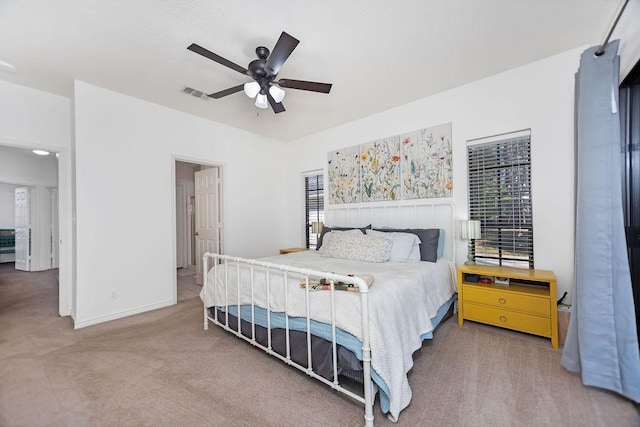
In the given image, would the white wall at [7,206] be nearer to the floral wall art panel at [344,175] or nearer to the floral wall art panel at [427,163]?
the floral wall art panel at [344,175]

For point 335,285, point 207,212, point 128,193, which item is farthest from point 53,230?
point 335,285

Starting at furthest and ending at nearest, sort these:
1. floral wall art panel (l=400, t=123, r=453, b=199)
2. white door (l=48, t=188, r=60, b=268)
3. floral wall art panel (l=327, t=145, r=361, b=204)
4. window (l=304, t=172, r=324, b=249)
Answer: white door (l=48, t=188, r=60, b=268), window (l=304, t=172, r=324, b=249), floral wall art panel (l=327, t=145, r=361, b=204), floral wall art panel (l=400, t=123, r=453, b=199)

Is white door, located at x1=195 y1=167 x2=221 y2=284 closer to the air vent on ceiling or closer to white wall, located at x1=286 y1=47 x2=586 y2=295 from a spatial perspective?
the air vent on ceiling

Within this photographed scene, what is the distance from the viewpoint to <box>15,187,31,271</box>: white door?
614 cm

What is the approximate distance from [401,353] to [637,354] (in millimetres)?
1407

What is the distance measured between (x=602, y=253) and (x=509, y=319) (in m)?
1.07

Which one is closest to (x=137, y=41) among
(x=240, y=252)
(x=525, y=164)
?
(x=240, y=252)

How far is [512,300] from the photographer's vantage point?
8.21ft

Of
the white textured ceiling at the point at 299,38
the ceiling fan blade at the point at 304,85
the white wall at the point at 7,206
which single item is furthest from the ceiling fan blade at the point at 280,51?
the white wall at the point at 7,206

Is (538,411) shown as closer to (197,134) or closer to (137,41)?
(137,41)

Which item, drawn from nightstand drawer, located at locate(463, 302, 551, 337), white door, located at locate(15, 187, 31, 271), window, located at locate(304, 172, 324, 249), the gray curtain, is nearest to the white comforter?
nightstand drawer, located at locate(463, 302, 551, 337)

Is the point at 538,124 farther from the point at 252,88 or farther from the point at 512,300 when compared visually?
the point at 252,88

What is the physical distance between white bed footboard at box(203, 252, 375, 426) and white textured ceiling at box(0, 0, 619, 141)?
191 centimetres

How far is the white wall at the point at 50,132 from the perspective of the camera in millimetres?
2941
